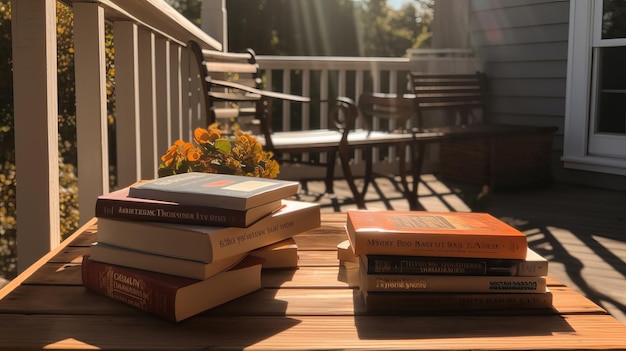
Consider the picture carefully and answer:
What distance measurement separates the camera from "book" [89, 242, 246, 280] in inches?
35.2

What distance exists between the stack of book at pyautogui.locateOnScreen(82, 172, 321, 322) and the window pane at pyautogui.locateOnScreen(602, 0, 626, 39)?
14.7 feet

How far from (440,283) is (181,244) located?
34 cm

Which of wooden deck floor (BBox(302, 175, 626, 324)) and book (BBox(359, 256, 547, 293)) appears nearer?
book (BBox(359, 256, 547, 293))

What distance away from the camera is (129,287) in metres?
0.91

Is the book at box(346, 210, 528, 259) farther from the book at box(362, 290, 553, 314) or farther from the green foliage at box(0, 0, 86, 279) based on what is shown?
the green foliage at box(0, 0, 86, 279)

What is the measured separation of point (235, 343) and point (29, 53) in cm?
70

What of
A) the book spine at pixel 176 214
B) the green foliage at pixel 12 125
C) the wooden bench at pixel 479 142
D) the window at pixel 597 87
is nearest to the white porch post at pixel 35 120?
the book spine at pixel 176 214

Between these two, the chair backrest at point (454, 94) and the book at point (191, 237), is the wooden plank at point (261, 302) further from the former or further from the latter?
the chair backrest at point (454, 94)

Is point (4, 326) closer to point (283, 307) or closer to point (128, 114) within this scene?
point (283, 307)

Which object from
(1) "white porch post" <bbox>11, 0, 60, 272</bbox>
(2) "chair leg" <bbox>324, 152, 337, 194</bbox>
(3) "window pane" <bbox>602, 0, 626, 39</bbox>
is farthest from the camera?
(3) "window pane" <bbox>602, 0, 626, 39</bbox>

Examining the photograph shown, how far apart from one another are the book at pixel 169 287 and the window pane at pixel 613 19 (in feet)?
14.9

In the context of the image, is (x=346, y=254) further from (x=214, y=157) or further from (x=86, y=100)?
(x=86, y=100)

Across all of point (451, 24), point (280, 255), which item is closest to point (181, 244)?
point (280, 255)

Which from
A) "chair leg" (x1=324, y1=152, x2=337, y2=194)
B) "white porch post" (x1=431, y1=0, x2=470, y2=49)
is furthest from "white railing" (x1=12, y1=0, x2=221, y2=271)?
"white porch post" (x1=431, y1=0, x2=470, y2=49)
